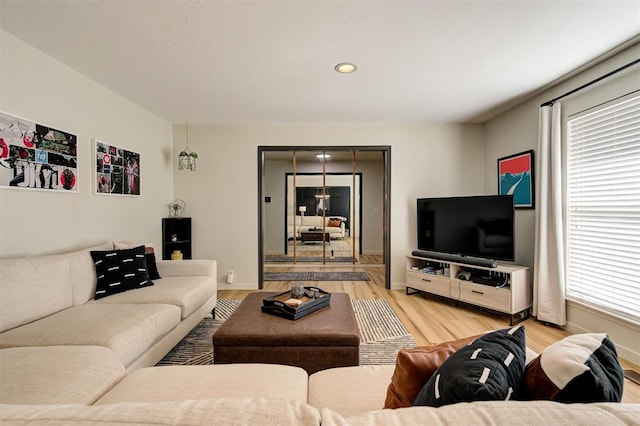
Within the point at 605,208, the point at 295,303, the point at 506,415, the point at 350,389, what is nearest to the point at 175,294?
the point at 295,303

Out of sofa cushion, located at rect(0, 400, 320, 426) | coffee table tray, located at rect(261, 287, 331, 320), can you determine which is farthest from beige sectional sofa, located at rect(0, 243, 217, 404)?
sofa cushion, located at rect(0, 400, 320, 426)

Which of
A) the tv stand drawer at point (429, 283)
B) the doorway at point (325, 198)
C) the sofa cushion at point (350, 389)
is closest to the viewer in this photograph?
the sofa cushion at point (350, 389)

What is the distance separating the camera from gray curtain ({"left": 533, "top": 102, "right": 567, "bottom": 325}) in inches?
111

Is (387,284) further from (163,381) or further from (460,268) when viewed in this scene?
(163,381)

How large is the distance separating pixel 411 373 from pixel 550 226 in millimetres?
2828

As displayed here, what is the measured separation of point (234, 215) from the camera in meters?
4.32

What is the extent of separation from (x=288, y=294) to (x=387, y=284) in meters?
2.38

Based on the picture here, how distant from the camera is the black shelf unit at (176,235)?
406cm

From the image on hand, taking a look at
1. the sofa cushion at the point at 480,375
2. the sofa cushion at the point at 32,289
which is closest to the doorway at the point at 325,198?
the sofa cushion at the point at 32,289

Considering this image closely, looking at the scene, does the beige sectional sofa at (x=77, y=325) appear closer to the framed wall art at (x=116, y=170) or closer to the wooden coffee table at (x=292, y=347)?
the wooden coffee table at (x=292, y=347)

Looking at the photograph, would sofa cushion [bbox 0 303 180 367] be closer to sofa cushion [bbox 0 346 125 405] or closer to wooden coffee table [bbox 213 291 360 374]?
sofa cushion [bbox 0 346 125 405]

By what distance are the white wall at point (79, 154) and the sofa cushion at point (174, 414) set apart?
2.32 metres

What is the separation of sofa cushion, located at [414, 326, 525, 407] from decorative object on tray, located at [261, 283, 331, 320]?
1373 mm

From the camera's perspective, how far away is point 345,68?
2.57 meters
